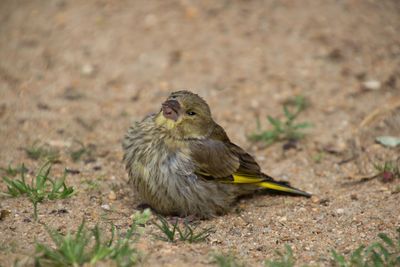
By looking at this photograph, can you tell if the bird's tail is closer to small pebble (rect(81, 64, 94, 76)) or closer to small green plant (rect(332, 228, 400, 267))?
small green plant (rect(332, 228, 400, 267))

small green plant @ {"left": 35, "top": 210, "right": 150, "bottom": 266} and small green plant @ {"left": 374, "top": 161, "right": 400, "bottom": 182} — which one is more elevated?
small green plant @ {"left": 35, "top": 210, "right": 150, "bottom": 266}

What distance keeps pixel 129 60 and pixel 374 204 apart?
13.2ft

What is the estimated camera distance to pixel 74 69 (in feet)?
27.1

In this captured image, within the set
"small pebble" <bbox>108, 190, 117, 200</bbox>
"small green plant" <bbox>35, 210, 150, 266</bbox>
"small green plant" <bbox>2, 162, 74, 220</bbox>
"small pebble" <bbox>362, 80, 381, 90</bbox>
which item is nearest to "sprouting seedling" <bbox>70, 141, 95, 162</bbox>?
"small pebble" <bbox>108, 190, 117, 200</bbox>

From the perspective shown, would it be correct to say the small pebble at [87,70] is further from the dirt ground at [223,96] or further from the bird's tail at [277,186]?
the bird's tail at [277,186]

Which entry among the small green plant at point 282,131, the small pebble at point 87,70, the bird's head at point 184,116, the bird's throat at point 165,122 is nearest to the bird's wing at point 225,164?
the bird's head at point 184,116

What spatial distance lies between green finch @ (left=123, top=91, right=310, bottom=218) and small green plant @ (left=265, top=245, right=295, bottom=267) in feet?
3.43

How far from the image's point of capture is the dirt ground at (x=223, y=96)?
5160 millimetres

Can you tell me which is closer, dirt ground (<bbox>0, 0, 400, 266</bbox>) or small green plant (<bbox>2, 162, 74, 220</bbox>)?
dirt ground (<bbox>0, 0, 400, 266</bbox>)

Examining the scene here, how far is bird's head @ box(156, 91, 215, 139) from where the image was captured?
5.39 metres

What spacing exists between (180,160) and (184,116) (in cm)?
37

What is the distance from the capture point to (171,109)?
538 cm

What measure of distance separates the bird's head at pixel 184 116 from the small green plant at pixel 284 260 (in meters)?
1.34

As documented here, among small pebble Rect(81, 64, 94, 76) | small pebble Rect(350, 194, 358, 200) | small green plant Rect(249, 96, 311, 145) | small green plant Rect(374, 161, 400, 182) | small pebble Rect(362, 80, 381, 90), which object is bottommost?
small pebble Rect(350, 194, 358, 200)
